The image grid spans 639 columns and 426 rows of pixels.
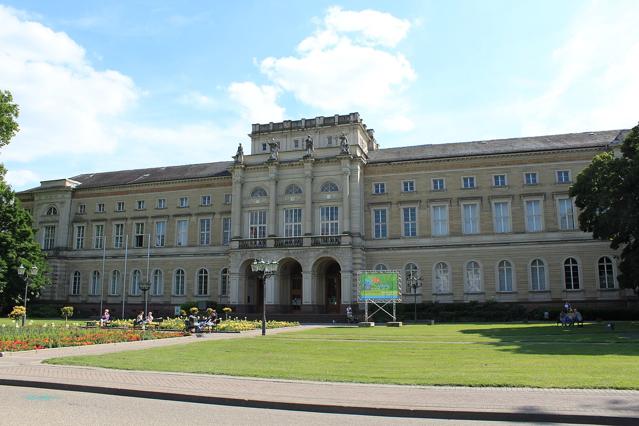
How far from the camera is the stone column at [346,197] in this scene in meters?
55.4

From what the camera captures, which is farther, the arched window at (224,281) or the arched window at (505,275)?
the arched window at (224,281)

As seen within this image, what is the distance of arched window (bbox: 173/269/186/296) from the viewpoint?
2500 inches

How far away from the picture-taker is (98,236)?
225 feet

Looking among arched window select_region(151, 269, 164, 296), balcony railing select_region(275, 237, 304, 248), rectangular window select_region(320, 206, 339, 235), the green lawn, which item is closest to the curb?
the green lawn

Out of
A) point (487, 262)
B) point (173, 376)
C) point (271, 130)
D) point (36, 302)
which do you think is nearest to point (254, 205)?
point (271, 130)

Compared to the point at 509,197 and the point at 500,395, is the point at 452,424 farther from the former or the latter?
the point at 509,197

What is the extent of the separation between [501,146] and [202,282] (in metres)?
37.1

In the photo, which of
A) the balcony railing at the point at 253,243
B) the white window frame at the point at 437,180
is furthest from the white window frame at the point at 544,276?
the balcony railing at the point at 253,243

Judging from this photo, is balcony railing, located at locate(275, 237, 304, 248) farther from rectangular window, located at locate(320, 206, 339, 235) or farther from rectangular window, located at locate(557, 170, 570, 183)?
rectangular window, located at locate(557, 170, 570, 183)

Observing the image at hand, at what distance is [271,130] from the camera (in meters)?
64.1

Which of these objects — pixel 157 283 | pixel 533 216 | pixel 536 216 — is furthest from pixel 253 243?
pixel 536 216

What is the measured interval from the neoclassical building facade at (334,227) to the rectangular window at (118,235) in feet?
0.59

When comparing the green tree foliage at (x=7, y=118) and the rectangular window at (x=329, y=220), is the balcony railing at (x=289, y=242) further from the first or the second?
the green tree foliage at (x=7, y=118)

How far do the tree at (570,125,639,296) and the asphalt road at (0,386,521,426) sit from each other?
29.6 m
